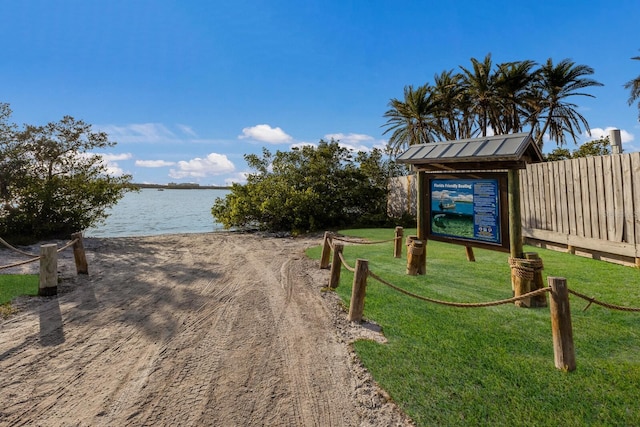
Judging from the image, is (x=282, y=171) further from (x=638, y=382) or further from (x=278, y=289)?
(x=638, y=382)

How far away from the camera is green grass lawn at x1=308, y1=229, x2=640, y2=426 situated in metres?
2.50

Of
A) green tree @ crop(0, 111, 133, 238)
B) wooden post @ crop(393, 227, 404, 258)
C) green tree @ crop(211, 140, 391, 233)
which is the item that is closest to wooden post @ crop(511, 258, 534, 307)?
wooden post @ crop(393, 227, 404, 258)

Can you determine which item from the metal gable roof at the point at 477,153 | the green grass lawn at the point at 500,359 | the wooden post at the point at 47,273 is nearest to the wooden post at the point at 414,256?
the green grass lawn at the point at 500,359

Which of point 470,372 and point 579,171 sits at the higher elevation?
point 579,171

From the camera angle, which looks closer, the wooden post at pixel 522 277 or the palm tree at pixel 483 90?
the wooden post at pixel 522 277

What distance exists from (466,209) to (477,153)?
116 centimetres

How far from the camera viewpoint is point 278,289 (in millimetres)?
6043

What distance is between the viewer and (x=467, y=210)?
5.89 meters

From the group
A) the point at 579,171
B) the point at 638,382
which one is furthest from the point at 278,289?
the point at 579,171

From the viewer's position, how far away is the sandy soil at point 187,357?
262 cm

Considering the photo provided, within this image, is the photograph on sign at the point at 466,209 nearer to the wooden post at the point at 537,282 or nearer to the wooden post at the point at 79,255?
the wooden post at the point at 537,282

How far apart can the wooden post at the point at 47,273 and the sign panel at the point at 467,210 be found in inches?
292

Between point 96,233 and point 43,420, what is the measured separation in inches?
653

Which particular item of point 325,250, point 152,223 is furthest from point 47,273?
point 152,223
